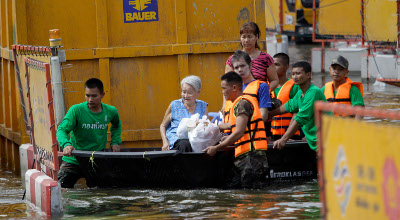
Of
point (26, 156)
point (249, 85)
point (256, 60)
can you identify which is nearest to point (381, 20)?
point (256, 60)

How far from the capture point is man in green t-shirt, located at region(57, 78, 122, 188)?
7859 millimetres

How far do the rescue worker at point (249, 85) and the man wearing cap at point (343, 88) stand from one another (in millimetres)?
885

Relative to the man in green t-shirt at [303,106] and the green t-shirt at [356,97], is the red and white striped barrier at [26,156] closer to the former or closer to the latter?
the man in green t-shirt at [303,106]

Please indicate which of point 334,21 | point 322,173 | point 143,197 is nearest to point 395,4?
point 334,21

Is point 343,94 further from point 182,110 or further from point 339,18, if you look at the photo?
point 339,18

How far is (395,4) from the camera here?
17797 mm

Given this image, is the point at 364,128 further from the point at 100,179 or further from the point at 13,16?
the point at 13,16

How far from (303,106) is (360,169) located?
4.19m

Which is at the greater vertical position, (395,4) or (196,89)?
(395,4)

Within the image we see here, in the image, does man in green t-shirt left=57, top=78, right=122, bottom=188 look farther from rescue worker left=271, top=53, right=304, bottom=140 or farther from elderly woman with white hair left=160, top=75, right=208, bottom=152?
rescue worker left=271, top=53, right=304, bottom=140

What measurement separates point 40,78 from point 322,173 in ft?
11.9

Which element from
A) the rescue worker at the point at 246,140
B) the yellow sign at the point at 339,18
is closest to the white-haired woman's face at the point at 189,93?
the rescue worker at the point at 246,140

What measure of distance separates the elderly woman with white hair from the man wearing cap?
1529 millimetres

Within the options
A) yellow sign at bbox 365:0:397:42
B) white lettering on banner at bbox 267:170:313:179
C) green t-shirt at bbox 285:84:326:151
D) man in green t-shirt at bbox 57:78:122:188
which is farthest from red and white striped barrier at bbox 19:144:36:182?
yellow sign at bbox 365:0:397:42
